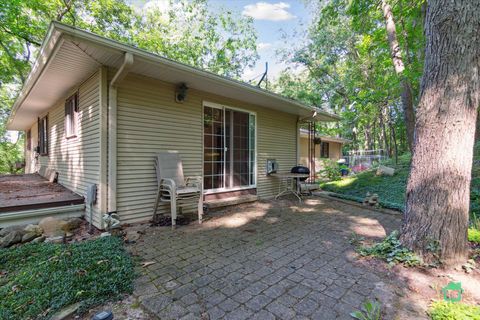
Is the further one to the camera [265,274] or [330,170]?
[330,170]

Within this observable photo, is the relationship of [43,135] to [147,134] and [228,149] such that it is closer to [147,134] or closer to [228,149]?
[147,134]

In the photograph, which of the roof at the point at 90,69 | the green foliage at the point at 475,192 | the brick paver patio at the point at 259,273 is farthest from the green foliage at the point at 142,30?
the green foliage at the point at 475,192

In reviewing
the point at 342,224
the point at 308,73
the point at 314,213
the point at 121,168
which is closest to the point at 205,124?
the point at 121,168

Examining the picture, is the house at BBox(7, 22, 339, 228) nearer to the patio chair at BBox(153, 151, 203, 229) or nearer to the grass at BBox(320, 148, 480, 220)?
the patio chair at BBox(153, 151, 203, 229)

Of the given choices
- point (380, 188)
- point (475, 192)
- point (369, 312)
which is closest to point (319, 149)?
point (380, 188)

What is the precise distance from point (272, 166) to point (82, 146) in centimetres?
448

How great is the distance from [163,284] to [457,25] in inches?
151

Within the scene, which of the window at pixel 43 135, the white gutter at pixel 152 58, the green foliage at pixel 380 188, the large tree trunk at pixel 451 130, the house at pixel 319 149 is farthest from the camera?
the house at pixel 319 149

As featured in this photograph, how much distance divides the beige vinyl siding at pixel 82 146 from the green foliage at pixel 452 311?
407 cm

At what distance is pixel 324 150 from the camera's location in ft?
48.4

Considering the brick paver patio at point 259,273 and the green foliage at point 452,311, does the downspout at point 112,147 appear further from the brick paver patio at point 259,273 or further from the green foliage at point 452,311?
the green foliage at point 452,311

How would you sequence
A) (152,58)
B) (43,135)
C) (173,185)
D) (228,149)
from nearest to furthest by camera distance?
1. (152,58)
2. (173,185)
3. (228,149)
4. (43,135)

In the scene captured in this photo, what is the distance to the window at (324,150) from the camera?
567 inches

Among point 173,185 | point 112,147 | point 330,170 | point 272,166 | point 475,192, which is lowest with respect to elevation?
point 475,192
